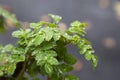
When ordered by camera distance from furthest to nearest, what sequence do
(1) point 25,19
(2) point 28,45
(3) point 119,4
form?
(3) point 119,4
(1) point 25,19
(2) point 28,45

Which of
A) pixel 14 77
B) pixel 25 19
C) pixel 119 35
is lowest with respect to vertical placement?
pixel 14 77

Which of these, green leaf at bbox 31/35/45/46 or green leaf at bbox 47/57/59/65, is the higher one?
green leaf at bbox 31/35/45/46

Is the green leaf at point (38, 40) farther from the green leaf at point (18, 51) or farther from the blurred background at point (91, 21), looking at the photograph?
the blurred background at point (91, 21)

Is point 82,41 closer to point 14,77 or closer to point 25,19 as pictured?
point 14,77

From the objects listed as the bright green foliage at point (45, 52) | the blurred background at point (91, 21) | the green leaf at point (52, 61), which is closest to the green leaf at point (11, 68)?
the bright green foliage at point (45, 52)

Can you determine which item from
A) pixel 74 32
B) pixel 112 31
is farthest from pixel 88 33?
pixel 74 32

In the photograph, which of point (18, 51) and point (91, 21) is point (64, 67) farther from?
point (91, 21)

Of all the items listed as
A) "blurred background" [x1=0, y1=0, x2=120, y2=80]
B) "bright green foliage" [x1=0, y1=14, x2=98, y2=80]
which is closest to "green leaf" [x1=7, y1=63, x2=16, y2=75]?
"bright green foliage" [x1=0, y1=14, x2=98, y2=80]

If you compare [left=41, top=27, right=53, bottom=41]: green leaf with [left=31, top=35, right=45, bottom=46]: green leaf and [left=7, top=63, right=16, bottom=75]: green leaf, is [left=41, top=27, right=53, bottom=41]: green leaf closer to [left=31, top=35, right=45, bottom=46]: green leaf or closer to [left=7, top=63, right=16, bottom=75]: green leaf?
[left=31, top=35, right=45, bottom=46]: green leaf
